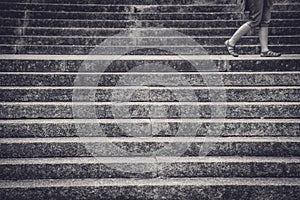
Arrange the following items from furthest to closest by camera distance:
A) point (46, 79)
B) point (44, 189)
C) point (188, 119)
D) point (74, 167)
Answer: point (46, 79) → point (188, 119) → point (74, 167) → point (44, 189)

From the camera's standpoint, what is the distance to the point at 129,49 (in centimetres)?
582

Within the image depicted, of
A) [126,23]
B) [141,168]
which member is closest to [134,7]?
[126,23]

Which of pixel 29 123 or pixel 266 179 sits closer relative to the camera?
pixel 266 179

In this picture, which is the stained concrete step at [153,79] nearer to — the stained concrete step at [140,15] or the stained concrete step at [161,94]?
the stained concrete step at [161,94]

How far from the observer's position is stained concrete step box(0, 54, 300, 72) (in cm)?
489

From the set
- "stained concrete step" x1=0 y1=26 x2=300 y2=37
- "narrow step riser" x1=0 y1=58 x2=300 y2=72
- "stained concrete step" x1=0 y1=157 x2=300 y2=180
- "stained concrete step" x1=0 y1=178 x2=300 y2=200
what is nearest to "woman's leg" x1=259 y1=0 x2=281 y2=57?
"narrow step riser" x1=0 y1=58 x2=300 y2=72

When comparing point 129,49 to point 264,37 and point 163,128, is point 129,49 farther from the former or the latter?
point 264,37

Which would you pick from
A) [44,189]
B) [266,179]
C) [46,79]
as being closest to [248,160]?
[266,179]

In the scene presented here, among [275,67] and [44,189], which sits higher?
[275,67]

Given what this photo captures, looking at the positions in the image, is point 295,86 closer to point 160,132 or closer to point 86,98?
point 160,132

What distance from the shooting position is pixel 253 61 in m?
5.00

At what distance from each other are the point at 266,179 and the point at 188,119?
1.20 metres

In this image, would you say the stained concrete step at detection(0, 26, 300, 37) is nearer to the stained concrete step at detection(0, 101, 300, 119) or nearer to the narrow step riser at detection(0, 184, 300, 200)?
the stained concrete step at detection(0, 101, 300, 119)

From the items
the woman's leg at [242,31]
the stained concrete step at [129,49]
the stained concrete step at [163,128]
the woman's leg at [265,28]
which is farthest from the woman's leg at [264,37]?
the stained concrete step at [163,128]
